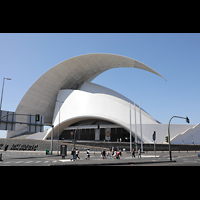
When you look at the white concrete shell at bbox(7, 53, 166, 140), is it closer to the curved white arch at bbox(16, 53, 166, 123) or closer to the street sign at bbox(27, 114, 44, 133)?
the curved white arch at bbox(16, 53, 166, 123)

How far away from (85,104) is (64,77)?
10.9 meters

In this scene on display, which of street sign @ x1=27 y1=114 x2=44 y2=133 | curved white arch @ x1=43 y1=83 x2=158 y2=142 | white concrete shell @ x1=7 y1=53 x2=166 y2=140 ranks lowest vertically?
street sign @ x1=27 y1=114 x2=44 y2=133

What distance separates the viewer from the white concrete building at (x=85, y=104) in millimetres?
40931

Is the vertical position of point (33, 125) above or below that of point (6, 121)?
below

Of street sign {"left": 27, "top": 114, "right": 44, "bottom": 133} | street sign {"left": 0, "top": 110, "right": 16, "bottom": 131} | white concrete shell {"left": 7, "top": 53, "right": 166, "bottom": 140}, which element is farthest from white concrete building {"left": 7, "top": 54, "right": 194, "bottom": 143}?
street sign {"left": 0, "top": 110, "right": 16, "bottom": 131}

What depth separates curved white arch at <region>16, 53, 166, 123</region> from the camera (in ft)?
153

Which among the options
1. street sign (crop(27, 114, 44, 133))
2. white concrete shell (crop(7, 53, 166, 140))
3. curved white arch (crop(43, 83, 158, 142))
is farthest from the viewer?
white concrete shell (crop(7, 53, 166, 140))

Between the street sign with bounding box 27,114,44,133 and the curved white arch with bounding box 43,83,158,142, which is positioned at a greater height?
A: the curved white arch with bounding box 43,83,158,142

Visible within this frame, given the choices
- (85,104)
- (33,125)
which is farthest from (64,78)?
(33,125)

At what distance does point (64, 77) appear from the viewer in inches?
1987

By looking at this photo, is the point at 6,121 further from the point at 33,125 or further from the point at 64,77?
the point at 64,77

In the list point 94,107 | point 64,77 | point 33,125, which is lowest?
point 33,125
